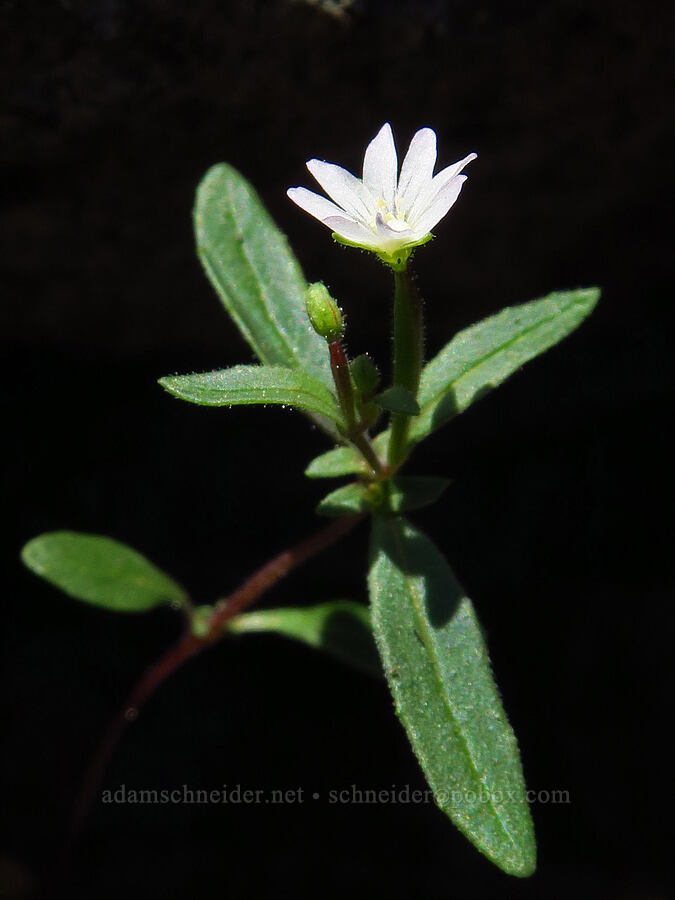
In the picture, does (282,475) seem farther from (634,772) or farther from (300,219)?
(634,772)

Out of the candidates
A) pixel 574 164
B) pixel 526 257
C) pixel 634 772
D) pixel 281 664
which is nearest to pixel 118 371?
pixel 281 664

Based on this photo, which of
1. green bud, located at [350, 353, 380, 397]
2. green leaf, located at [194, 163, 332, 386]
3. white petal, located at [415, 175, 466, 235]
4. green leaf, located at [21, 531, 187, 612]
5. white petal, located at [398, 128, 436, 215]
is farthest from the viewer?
green leaf, located at [21, 531, 187, 612]

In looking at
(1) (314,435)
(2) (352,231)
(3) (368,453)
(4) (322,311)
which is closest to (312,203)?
(2) (352,231)

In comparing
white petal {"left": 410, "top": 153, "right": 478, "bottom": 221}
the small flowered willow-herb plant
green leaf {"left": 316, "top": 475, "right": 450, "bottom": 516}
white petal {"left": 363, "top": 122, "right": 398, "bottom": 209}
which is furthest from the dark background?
green leaf {"left": 316, "top": 475, "right": 450, "bottom": 516}

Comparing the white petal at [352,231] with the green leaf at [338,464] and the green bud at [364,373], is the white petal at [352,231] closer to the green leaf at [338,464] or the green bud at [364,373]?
the green bud at [364,373]

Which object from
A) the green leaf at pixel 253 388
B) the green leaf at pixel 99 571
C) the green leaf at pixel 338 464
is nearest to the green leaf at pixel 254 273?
the green leaf at pixel 338 464

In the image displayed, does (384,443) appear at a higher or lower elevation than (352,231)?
lower

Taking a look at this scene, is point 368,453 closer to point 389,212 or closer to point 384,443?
point 384,443

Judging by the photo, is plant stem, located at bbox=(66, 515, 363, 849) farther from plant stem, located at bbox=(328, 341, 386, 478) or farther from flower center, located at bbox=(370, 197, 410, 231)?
flower center, located at bbox=(370, 197, 410, 231)
